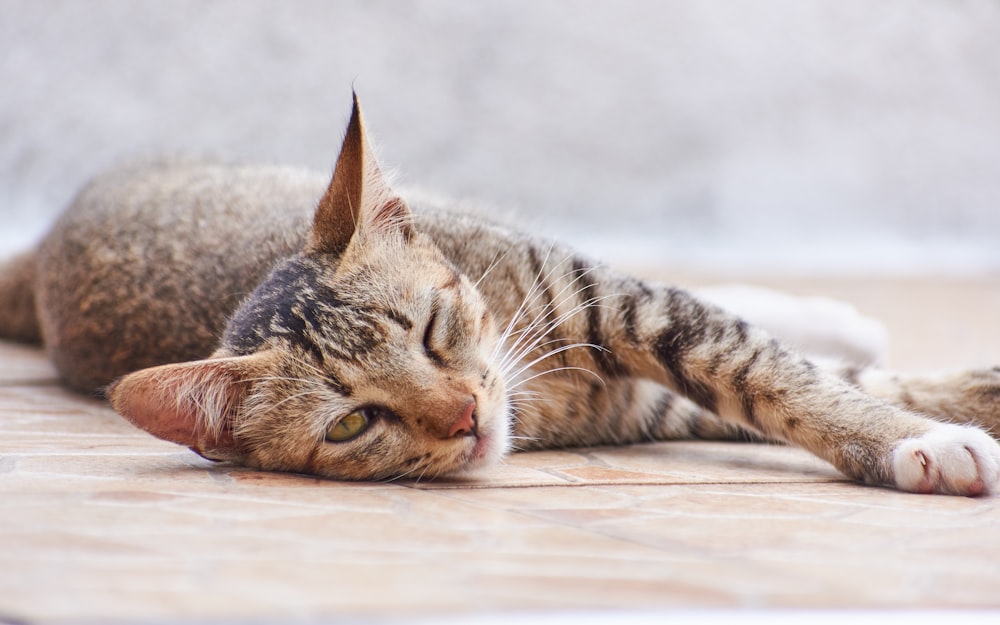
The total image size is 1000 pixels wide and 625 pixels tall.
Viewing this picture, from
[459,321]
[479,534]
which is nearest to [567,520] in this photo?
[479,534]

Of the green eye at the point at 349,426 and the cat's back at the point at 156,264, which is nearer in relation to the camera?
the green eye at the point at 349,426

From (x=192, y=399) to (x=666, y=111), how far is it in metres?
6.72

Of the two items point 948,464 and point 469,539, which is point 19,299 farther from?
point 948,464

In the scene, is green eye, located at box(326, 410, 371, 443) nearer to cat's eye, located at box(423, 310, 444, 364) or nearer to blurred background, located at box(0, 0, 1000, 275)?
cat's eye, located at box(423, 310, 444, 364)

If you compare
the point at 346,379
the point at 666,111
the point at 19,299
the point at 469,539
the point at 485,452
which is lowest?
the point at 469,539

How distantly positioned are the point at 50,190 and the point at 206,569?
6095 mm

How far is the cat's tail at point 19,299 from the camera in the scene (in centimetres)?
375

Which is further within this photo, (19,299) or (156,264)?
(19,299)

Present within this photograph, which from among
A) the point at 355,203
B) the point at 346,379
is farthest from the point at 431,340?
the point at 355,203

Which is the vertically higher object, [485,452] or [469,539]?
[485,452]

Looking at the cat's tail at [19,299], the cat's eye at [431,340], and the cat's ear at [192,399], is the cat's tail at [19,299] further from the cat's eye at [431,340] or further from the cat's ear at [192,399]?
the cat's eye at [431,340]

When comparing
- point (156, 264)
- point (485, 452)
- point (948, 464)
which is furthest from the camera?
point (156, 264)

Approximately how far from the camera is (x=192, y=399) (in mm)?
1831

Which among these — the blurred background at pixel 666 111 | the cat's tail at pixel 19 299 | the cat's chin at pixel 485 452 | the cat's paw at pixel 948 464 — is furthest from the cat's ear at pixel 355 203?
the blurred background at pixel 666 111
